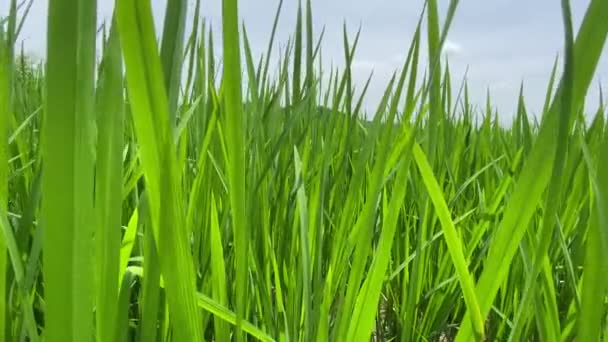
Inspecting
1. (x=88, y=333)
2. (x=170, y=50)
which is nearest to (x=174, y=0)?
(x=170, y=50)

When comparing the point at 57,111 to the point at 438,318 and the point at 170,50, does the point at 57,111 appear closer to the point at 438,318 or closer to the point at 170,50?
the point at 170,50

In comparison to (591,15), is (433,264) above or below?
below

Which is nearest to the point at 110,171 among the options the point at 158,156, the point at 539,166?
the point at 158,156

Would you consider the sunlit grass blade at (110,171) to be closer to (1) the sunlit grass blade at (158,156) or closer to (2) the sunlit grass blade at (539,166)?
(1) the sunlit grass blade at (158,156)

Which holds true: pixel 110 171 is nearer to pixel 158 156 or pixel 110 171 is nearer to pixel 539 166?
pixel 158 156

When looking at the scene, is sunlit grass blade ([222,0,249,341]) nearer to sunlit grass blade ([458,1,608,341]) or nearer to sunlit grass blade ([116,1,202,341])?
sunlit grass blade ([116,1,202,341])

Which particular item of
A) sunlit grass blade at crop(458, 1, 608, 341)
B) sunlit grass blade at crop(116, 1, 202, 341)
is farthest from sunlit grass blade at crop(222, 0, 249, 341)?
sunlit grass blade at crop(458, 1, 608, 341)

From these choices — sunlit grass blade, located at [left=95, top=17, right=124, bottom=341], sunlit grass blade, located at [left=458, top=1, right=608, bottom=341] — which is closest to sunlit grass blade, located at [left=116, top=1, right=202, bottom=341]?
sunlit grass blade, located at [left=95, top=17, right=124, bottom=341]

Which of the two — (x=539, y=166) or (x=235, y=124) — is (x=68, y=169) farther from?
(x=539, y=166)

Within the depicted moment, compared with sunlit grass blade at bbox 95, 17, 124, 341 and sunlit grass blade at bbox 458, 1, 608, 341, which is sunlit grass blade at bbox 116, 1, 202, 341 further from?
sunlit grass blade at bbox 458, 1, 608, 341

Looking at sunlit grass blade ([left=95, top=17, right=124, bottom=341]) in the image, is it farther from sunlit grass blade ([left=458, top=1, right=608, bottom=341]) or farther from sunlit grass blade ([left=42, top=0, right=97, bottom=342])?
sunlit grass blade ([left=458, top=1, right=608, bottom=341])

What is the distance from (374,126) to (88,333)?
0.80 ft

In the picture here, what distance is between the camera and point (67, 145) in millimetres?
190

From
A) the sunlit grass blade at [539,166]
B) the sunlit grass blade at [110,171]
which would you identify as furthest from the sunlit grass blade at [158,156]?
the sunlit grass blade at [539,166]
